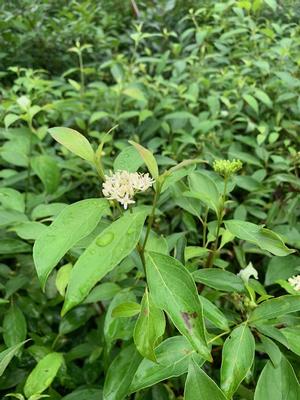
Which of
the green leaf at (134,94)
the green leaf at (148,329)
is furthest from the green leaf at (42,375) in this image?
the green leaf at (134,94)

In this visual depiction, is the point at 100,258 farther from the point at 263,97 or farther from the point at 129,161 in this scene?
the point at 263,97

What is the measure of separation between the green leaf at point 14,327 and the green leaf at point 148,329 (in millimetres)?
437

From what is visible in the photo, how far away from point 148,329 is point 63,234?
18cm

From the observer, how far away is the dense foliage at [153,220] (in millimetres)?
619

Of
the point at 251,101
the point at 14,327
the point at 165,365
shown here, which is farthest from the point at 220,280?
the point at 251,101

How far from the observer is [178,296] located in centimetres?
58

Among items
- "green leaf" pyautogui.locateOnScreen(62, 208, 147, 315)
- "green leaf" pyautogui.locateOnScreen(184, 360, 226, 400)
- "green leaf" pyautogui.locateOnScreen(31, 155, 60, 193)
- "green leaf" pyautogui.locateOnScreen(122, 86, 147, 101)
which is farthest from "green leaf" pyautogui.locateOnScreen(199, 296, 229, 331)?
"green leaf" pyautogui.locateOnScreen(122, 86, 147, 101)

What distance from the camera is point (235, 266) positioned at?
3.90 feet

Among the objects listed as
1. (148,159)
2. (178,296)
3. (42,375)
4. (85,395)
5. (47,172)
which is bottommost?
(85,395)

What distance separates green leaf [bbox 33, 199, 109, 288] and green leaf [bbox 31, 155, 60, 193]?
0.59 meters

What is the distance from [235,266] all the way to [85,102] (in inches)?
36.9

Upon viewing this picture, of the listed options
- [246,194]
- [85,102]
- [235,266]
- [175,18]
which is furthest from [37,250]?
[175,18]

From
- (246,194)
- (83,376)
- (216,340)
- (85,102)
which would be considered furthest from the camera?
(85,102)

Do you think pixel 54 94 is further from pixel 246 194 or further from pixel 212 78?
pixel 246 194
